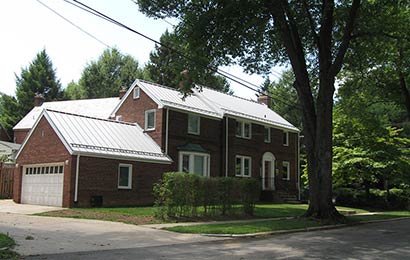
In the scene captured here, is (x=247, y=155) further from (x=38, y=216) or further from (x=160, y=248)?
(x=160, y=248)

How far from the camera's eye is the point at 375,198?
34969 mm

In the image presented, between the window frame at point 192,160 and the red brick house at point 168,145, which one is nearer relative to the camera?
the red brick house at point 168,145

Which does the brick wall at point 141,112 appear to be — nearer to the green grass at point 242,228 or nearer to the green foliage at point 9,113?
the green grass at point 242,228

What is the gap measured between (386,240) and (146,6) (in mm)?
13091

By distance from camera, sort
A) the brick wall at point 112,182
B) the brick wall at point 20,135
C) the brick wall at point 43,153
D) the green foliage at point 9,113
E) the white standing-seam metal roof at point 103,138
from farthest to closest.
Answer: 1. the green foliage at point 9,113
2. the brick wall at point 20,135
3. the white standing-seam metal roof at point 103,138
4. the brick wall at point 112,182
5. the brick wall at point 43,153

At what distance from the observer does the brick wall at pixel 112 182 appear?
2464cm

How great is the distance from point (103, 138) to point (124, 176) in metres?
2.47

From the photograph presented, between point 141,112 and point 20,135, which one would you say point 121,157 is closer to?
point 141,112

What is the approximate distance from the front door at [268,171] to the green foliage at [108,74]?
3279 centimetres

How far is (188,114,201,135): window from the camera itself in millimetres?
32094

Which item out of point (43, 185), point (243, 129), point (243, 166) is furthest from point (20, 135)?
point (243, 166)

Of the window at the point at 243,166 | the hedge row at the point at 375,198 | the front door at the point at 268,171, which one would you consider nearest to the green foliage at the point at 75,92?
the front door at the point at 268,171

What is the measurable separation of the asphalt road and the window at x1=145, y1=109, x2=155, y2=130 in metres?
17.4

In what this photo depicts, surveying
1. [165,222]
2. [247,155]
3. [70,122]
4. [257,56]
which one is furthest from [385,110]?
[165,222]
